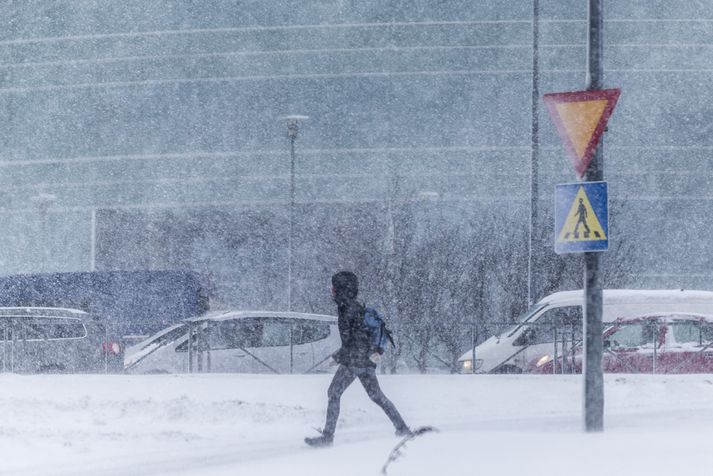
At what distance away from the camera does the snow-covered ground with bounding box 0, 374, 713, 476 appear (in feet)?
28.6

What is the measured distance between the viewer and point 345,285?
10.4m

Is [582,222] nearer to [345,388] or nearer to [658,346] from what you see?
[345,388]

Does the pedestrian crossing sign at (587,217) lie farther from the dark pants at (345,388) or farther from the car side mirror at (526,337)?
the car side mirror at (526,337)

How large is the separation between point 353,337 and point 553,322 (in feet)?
39.6

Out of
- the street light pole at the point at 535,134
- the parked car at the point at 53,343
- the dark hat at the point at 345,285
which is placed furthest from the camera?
the street light pole at the point at 535,134

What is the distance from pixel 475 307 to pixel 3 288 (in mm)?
13822

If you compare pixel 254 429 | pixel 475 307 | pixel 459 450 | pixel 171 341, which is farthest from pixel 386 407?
pixel 475 307

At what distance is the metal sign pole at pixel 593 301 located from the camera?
10570mm

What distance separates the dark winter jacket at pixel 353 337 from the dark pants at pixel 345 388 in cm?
Result: 8

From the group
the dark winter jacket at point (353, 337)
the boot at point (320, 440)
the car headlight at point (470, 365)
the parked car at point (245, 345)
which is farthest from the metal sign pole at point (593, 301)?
the car headlight at point (470, 365)

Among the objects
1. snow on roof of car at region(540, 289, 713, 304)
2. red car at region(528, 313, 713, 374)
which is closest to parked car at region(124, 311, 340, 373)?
red car at region(528, 313, 713, 374)

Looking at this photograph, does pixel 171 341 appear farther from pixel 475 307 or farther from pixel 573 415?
pixel 475 307

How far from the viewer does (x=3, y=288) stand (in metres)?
35.5

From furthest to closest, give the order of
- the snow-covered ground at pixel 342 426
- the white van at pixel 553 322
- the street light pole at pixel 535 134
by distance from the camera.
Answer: the street light pole at pixel 535 134 < the white van at pixel 553 322 < the snow-covered ground at pixel 342 426
